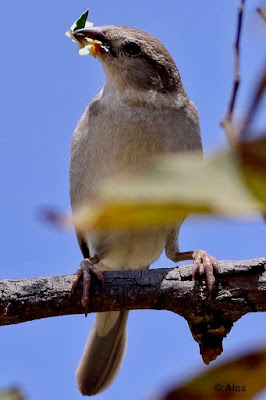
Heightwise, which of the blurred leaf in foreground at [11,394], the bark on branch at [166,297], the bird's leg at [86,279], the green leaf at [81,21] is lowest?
the blurred leaf in foreground at [11,394]

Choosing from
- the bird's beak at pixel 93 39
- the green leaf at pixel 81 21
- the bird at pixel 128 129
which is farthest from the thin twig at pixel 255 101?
the green leaf at pixel 81 21

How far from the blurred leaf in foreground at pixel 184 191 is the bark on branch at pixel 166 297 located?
123 inches

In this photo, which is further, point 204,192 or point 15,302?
point 15,302

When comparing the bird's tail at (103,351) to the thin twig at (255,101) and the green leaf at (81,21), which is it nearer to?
the green leaf at (81,21)

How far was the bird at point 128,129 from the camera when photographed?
5332 millimetres

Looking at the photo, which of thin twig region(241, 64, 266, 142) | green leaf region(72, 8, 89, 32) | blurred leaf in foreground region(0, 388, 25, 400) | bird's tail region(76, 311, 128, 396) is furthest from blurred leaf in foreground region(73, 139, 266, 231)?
bird's tail region(76, 311, 128, 396)

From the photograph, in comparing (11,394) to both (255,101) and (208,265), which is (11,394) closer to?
(255,101)

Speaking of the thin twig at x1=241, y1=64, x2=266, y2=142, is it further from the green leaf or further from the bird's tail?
the bird's tail

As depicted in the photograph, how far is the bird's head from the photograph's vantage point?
18.0ft

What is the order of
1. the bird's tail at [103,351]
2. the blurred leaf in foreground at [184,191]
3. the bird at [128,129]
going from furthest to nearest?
the bird's tail at [103,351]
the bird at [128,129]
the blurred leaf in foreground at [184,191]

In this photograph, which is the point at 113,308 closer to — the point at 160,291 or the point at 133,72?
the point at 160,291

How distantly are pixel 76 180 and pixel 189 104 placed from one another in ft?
4.19

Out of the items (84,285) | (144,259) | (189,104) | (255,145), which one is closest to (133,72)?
(189,104)

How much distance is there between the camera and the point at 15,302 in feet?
12.2
